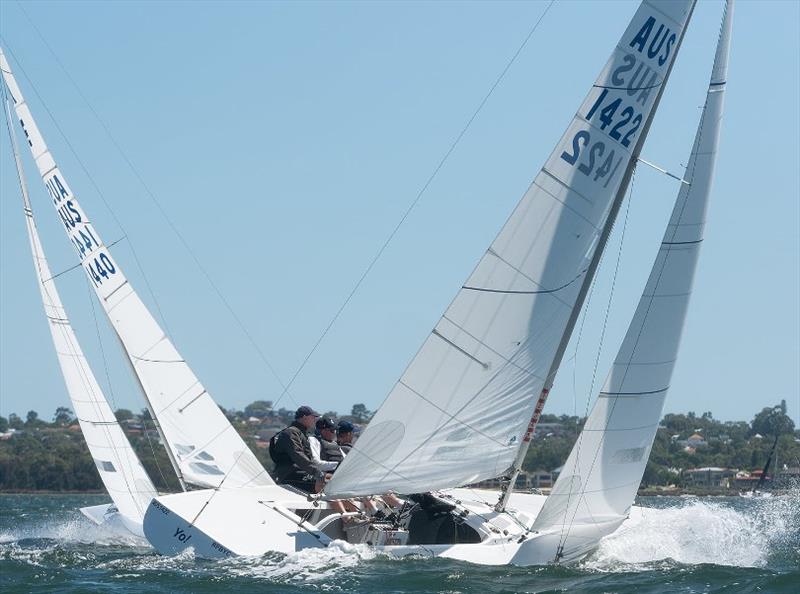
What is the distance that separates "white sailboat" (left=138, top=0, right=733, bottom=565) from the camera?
40.4 feet

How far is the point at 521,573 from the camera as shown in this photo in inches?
468

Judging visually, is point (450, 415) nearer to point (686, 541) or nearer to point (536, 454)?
point (686, 541)

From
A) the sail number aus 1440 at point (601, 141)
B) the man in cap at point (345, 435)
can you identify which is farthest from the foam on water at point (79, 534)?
the sail number aus 1440 at point (601, 141)

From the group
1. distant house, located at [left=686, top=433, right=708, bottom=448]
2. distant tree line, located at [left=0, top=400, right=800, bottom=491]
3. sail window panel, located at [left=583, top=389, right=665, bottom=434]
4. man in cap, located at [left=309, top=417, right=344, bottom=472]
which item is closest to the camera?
sail window panel, located at [left=583, top=389, right=665, bottom=434]

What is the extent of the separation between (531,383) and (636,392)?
0.99 meters

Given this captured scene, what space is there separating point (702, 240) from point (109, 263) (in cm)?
730

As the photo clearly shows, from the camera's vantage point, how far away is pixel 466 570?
38.4 ft

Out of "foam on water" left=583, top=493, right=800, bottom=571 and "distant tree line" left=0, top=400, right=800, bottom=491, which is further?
"distant tree line" left=0, top=400, right=800, bottom=491

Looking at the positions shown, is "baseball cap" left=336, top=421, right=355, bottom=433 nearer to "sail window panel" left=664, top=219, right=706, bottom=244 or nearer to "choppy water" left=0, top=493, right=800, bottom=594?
"choppy water" left=0, top=493, right=800, bottom=594

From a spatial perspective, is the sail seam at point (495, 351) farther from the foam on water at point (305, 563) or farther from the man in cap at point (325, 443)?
the man in cap at point (325, 443)

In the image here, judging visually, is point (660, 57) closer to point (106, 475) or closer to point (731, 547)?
point (731, 547)

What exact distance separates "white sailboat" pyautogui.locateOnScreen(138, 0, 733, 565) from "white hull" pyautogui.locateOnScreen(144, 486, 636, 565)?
18mm

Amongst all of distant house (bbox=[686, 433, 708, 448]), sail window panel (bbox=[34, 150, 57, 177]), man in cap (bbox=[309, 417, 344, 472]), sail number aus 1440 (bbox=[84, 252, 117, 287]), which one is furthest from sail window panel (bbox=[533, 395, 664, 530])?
distant house (bbox=[686, 433, 708, 448])

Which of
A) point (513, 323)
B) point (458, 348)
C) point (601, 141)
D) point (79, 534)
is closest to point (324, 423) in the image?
point (458, 348)
